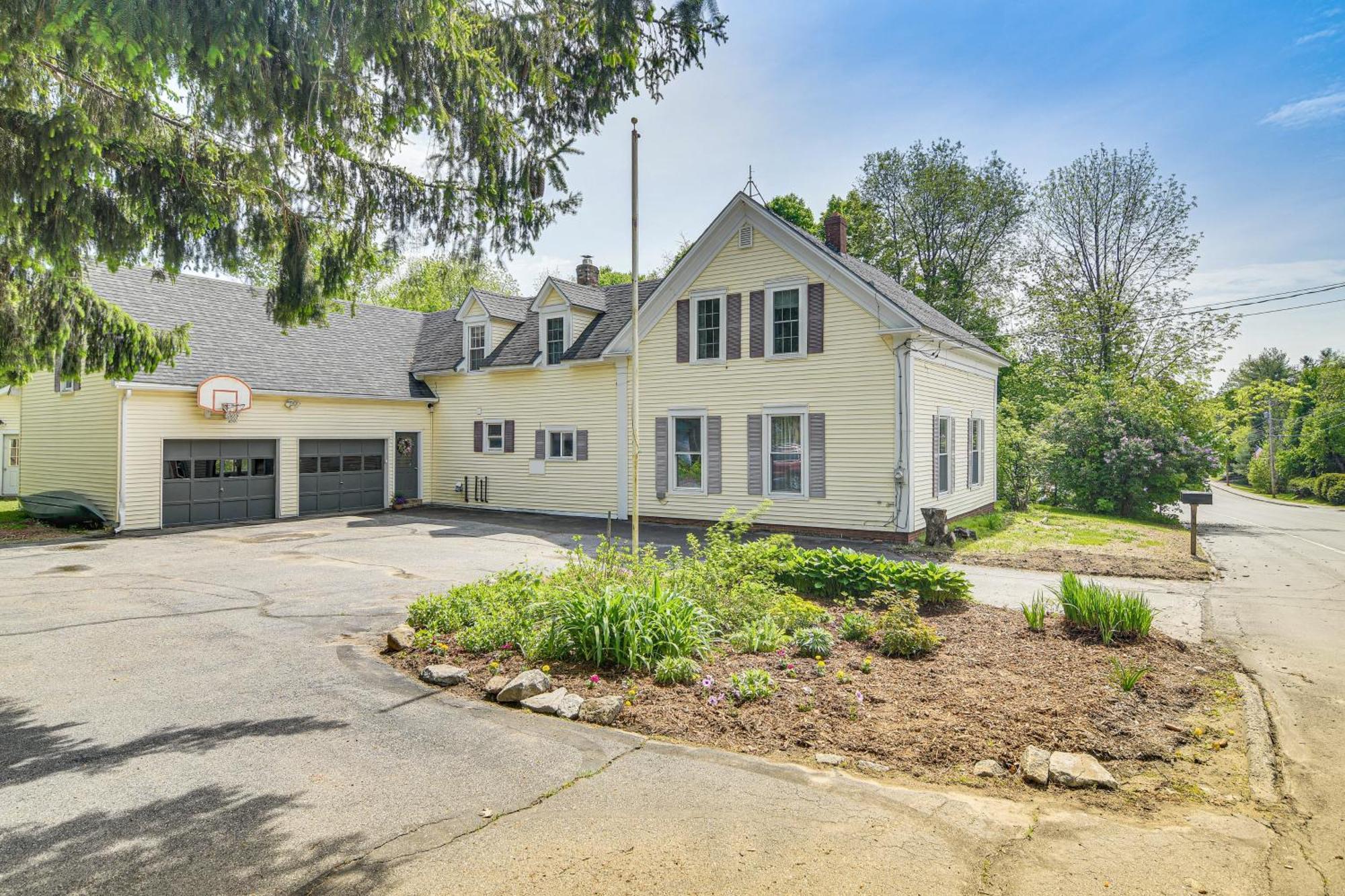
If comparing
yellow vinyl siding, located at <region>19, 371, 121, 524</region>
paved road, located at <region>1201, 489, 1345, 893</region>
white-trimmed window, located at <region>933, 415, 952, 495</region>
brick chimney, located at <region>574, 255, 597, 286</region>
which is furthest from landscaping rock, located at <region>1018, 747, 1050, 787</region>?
brick chimney, located at <region>574, 255, 597, 286</region>

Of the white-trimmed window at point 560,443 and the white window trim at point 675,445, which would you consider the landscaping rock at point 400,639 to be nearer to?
the white window trim at point 675,445

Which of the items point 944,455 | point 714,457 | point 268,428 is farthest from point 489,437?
point 944,455

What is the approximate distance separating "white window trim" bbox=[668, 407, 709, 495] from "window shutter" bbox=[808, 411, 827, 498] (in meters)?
2.61

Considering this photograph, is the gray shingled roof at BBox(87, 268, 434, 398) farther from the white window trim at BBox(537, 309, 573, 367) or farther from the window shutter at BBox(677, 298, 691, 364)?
the window shutter at BBox(677, 298, 691, 364)

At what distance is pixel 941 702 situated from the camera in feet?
17.6

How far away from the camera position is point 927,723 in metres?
4.97

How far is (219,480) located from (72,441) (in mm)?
3867

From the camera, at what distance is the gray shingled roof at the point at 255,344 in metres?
17.8

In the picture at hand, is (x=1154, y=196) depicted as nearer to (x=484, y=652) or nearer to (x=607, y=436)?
(x=607, y=436)

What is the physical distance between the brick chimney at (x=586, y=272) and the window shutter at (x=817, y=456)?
454 inches

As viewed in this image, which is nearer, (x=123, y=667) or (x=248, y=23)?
(x=248, y=23)

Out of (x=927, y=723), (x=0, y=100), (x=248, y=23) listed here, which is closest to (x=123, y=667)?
(x=0, y=100)

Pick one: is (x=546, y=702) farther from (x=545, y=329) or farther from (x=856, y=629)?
(x=545, y=329)

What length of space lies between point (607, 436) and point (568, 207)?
39.9 feet
